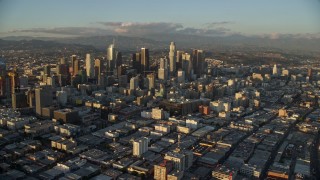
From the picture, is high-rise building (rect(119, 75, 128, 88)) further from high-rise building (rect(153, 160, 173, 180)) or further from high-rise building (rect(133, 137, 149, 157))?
high-rise building (rect(153, 160, 173, 180))

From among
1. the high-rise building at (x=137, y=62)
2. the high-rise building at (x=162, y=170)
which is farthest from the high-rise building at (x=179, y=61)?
the high-rise building at (x=162, y=170)

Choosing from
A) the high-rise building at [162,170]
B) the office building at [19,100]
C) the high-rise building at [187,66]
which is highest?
the high-rise building at [187,66]

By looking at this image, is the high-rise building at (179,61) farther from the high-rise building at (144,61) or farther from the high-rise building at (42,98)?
the high-rise building at (42,98)

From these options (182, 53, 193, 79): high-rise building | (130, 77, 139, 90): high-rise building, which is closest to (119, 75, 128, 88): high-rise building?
(130, 77, 139, 90): high-rise building

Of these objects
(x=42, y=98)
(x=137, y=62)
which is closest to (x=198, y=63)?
(x=137, y=62)

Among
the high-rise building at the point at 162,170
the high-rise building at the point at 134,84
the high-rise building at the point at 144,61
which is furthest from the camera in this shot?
the high-rise building at the point at 144,61

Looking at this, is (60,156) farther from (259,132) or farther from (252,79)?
(252,79)

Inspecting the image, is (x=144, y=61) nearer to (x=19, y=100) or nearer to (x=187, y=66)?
(x=187, y=66)

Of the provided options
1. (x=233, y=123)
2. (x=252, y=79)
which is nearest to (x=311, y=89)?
(x=252, y=79)
